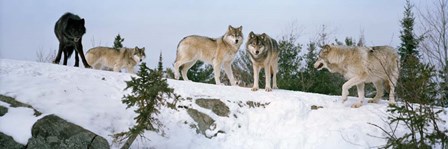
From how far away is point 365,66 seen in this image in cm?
934

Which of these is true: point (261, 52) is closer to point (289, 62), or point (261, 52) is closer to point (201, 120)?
point (201, 120)

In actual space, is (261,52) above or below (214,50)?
below

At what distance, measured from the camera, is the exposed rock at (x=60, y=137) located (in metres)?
6.43

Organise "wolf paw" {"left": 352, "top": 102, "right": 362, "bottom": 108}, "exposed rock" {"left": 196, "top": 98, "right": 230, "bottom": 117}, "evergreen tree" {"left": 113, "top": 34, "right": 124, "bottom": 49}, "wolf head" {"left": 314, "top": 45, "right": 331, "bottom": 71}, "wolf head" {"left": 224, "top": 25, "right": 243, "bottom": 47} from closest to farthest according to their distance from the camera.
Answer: "exposed rock" {"left": 196, "top": 98, "right": 230, "bottom": 117} < "wolf paw" {"left": 352, "top": 102, "right": 362, "bottom": 108} < "wolf head" {"left": 314, "top": 45, "right": 331, "bottom": 71} < "wolf head" {"left": 224, "top": 25, "right": 243, "bottom": 47} < "evergreen tree" {"left": 113, "top": 34, "right": 124, "bottom": 49}

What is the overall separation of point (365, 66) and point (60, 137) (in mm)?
6231

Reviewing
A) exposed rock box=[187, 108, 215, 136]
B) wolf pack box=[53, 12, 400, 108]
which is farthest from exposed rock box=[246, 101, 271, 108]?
wolf pack box=[53, 12, 400, 108]

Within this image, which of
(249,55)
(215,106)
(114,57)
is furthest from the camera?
(114,57)

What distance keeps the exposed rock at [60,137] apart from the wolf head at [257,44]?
16.5 ft

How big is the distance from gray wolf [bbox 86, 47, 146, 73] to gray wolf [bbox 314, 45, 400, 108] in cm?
653

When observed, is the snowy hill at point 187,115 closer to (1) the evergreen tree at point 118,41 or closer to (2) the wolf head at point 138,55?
(2) the wolf head at point 138,55

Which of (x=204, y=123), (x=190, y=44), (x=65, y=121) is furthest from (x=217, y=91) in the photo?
(x=65, y=121)

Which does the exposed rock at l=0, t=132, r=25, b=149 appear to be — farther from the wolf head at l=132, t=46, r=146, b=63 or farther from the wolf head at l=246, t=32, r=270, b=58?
the wolf head at l=132, t=46, r=146, b=63

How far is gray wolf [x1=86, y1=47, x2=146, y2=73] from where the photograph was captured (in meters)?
13.3

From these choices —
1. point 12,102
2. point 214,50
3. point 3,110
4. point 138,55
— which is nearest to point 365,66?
point 214,50
